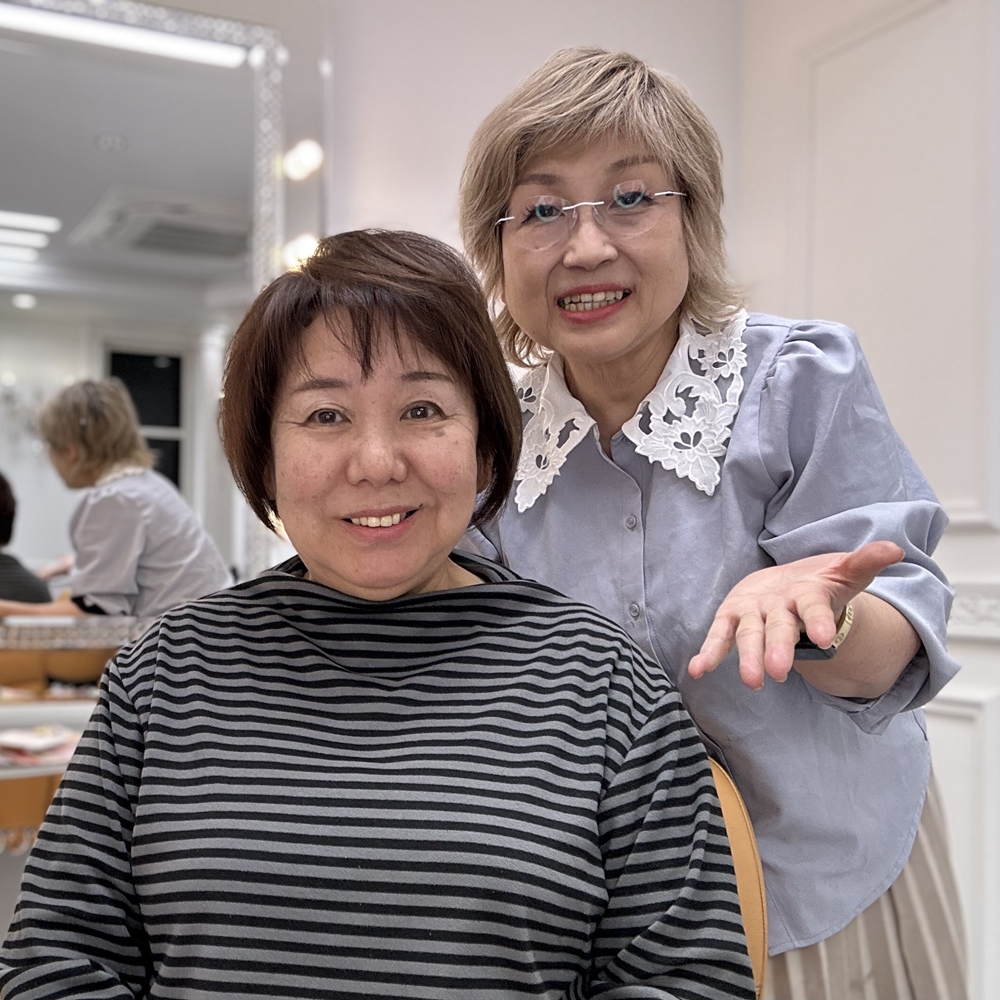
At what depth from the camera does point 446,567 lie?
3.81 feet

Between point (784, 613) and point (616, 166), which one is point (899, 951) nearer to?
point (784, 613)

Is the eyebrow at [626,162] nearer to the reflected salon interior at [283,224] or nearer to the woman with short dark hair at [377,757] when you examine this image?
the woman with short dark hair at [377,757]

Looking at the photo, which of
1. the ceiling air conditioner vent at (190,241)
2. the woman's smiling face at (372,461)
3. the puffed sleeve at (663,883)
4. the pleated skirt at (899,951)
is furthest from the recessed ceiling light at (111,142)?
the pleated skirt at (899,951)

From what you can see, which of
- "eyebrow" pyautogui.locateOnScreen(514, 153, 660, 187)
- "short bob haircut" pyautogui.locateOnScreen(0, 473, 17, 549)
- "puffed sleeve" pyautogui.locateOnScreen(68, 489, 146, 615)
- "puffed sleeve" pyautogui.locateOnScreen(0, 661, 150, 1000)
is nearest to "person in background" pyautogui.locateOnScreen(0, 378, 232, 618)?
"puffed sleeve" pyautogui.locateOnScreen(68, 489, 146, 615)

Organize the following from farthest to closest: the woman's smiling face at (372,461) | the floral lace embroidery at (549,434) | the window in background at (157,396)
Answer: the window in background at (157,396), the floral lace embroidery at (549,434), the woman's smiling face at (372,461)

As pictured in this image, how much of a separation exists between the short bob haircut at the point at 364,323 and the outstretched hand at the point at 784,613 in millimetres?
357

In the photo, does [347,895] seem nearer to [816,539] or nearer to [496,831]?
[496,831]

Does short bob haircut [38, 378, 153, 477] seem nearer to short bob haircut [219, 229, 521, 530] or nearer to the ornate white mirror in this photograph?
the ornate white mirror

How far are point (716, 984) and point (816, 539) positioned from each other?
45 cm

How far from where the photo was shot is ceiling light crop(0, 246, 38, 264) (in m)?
2.35

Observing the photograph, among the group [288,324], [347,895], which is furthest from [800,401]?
[347,895]

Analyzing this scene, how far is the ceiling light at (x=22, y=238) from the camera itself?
2357 millimetres

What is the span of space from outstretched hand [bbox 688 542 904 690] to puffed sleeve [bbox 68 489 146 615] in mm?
1762

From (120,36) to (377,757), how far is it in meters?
2.14
